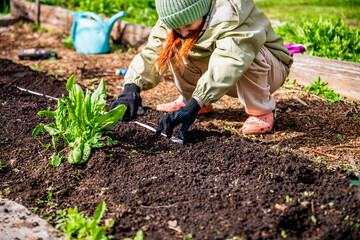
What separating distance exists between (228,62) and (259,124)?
0.65m

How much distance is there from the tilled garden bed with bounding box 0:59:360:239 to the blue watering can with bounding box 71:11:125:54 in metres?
2.35

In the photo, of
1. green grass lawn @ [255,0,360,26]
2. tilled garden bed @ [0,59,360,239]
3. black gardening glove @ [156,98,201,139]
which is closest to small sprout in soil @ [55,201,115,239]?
tilled garden bed @ [0,59,360,239]

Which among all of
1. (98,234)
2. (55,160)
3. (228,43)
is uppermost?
(228,43)

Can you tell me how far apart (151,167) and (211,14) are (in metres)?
1.05

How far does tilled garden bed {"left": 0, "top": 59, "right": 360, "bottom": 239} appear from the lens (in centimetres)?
166

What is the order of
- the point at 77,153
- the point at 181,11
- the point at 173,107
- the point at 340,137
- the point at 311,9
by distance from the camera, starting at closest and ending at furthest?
the point at 77,153
the point at 181,11
the point at 340,137
the point at 173,107
the point at 311,9

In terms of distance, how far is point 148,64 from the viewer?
2.74 metres

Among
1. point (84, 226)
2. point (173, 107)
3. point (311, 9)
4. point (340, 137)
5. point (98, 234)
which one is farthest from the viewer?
point (311, 9)

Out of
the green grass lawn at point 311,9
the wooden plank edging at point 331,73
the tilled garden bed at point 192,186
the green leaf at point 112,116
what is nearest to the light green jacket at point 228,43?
the tilled garden bed at point 192,186

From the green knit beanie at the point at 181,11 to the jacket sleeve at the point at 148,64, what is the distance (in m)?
0.45

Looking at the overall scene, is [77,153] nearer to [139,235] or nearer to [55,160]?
[55,160]

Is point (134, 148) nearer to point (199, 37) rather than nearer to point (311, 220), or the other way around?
point (199, 37)

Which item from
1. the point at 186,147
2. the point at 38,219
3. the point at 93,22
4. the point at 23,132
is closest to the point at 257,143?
the point at 186,147

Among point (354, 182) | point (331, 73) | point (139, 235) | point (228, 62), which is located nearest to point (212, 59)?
point (228, 62)
